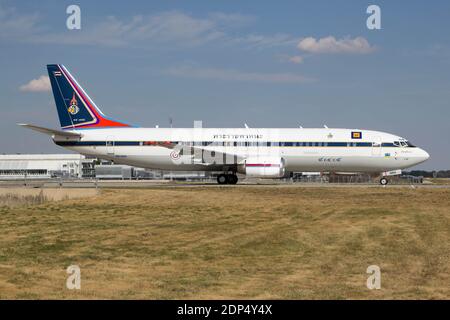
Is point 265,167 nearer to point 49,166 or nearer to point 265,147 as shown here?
point 265,147

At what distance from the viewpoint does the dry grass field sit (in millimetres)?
11992

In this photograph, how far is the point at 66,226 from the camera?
2159 cm

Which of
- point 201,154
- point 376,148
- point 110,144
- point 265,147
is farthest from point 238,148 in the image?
point 376,148

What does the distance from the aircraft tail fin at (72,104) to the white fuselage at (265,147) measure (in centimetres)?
141

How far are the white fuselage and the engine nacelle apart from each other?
142cm

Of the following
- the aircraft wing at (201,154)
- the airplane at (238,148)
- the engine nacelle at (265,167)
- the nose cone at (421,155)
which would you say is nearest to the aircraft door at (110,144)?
the airplane at (238,148)

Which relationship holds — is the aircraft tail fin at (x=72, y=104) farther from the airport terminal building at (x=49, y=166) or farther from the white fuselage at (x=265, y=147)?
the airport terminal building at (x=49, y=166)

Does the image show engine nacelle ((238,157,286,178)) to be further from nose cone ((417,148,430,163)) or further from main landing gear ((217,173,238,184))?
nose cone ((417,148,430,163))

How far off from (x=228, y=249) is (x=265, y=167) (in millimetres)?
27232

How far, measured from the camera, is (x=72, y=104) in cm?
→ 4881

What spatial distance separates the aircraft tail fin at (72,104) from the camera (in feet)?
160
